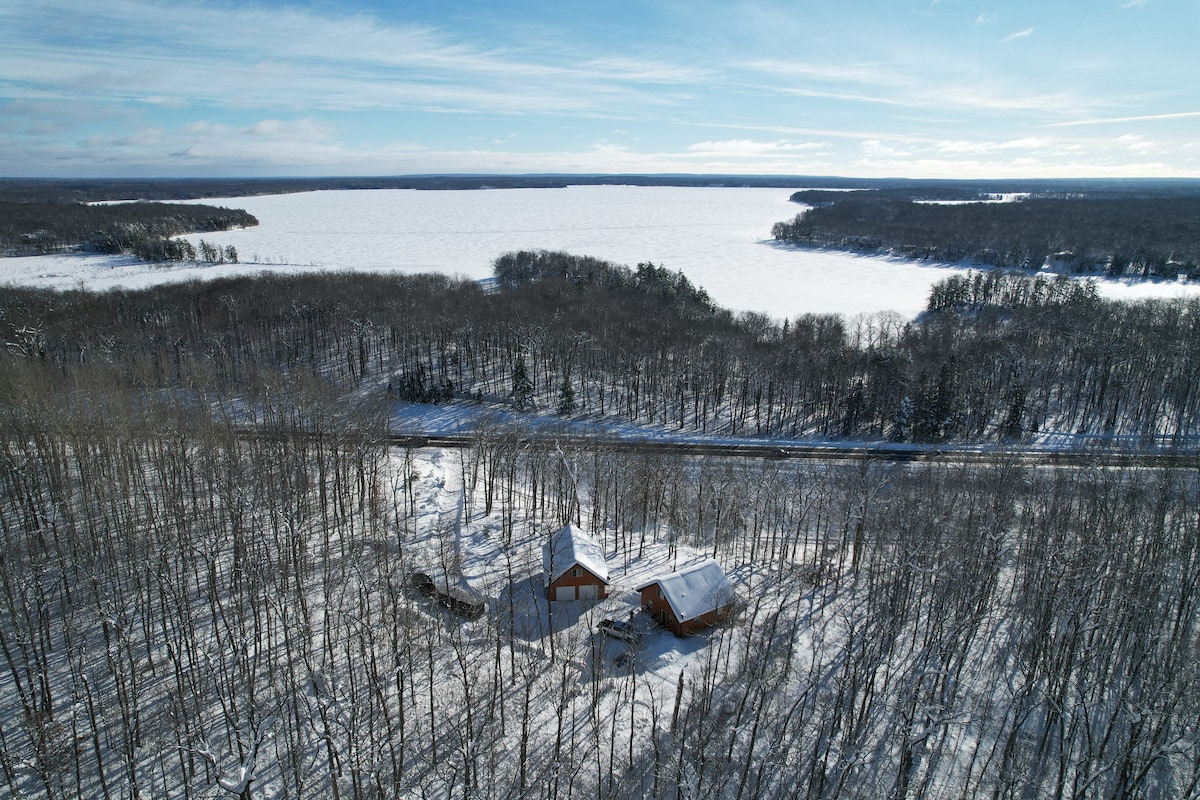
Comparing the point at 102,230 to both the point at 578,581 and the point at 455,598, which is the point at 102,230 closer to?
the point at 455,598

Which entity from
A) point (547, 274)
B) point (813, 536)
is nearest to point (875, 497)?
point (813, 536)

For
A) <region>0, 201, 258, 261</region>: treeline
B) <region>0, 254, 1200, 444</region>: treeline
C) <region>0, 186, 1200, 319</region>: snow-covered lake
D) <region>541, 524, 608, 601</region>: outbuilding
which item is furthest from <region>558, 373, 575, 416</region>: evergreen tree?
<region>0, 201, 258, 261</region>: treeline

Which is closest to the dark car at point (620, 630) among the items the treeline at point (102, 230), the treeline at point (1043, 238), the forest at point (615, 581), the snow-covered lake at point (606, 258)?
the forest at point (615, 581)

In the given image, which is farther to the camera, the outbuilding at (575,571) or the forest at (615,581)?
the outbuilding at (575,571)

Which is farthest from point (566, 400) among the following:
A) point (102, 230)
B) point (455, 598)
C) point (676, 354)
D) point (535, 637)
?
point (102, 230)

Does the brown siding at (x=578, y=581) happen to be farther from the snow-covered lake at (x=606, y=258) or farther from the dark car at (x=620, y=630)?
the snow-covered lake at (x=606, y=258)

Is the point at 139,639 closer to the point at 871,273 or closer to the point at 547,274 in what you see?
the point at 547,274
